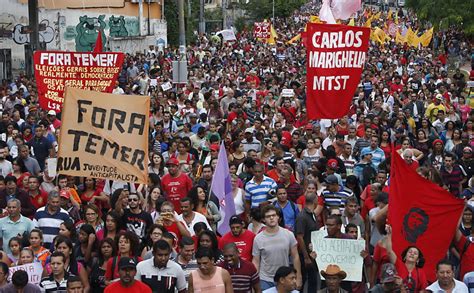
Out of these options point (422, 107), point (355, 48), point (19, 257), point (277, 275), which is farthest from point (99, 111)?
point (422, 107)

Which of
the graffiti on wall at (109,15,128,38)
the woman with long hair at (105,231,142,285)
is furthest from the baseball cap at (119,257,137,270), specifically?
the graffiti on wall at (109,15,128,38)

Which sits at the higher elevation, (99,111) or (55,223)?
(99,111)

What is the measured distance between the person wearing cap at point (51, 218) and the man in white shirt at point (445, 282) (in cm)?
376

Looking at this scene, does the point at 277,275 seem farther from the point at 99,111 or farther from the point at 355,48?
the point at 355,48

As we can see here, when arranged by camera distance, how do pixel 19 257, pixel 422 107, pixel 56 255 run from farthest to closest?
pixel 422 107 < pixel 19 257 < pixel 56 255

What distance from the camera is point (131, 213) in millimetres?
10523

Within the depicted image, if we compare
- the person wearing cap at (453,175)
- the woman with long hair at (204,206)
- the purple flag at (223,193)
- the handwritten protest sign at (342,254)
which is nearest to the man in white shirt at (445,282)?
the handwritten protest sign at (342,254)

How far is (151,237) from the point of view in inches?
378

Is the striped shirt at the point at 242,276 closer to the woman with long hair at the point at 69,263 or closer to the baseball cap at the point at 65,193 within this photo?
the woman with long hair at the point at 69,263

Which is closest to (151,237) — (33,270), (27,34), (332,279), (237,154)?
(33,270)

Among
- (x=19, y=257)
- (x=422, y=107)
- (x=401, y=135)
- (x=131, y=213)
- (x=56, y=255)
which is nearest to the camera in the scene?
(x=56, y=255)

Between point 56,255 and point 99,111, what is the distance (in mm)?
2528

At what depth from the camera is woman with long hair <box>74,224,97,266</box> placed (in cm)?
975

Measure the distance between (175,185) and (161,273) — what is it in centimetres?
379
